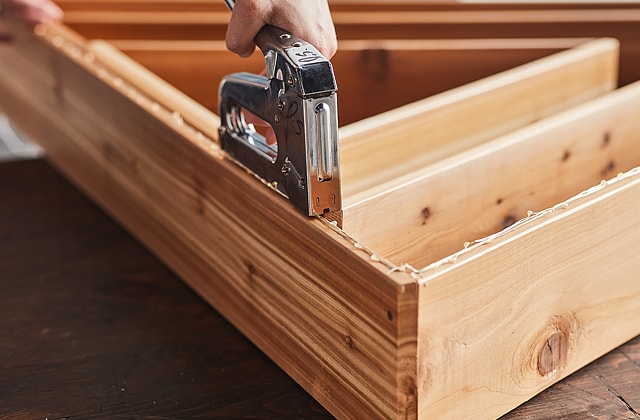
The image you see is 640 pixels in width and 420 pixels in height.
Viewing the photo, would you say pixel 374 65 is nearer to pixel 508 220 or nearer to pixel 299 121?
pixel 508 220

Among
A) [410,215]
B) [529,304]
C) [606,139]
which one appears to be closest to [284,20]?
[410,215]

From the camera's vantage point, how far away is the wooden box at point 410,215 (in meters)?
0.63

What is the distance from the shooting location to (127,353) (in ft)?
2.68

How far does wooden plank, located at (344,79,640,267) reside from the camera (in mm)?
759

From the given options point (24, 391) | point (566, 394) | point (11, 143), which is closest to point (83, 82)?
point (24, 391)

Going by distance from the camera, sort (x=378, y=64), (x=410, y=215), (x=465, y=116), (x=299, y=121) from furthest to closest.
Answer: (x=378, y=64) → (x=465, y=116) → (x=410, y=215) → (x=299, y=121)

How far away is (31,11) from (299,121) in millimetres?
676

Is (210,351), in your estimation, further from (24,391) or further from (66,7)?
(66,7)

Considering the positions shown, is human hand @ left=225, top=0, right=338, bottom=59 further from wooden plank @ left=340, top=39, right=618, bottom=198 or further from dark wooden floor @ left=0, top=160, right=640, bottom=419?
dark wooden floor @ left=0, top=160, right=640, bottom=419

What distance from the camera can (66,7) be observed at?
1.30m

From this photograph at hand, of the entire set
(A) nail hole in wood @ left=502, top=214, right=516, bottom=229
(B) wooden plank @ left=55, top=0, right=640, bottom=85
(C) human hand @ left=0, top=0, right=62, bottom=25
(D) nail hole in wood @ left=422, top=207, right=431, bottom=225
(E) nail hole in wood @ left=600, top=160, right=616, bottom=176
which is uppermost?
(C) human hand @ left=0, top=0, right=62, bottom=25

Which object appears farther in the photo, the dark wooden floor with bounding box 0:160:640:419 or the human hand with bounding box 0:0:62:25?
the human hand with bounding box 0:0:62:25

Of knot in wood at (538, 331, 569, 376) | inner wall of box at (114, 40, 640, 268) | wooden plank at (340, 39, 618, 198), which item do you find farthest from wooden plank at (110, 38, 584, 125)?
knot in wood at (538, 331, 569, 376)

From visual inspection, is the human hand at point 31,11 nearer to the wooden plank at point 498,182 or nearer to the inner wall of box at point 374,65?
the inner wall of box at point 374,65
